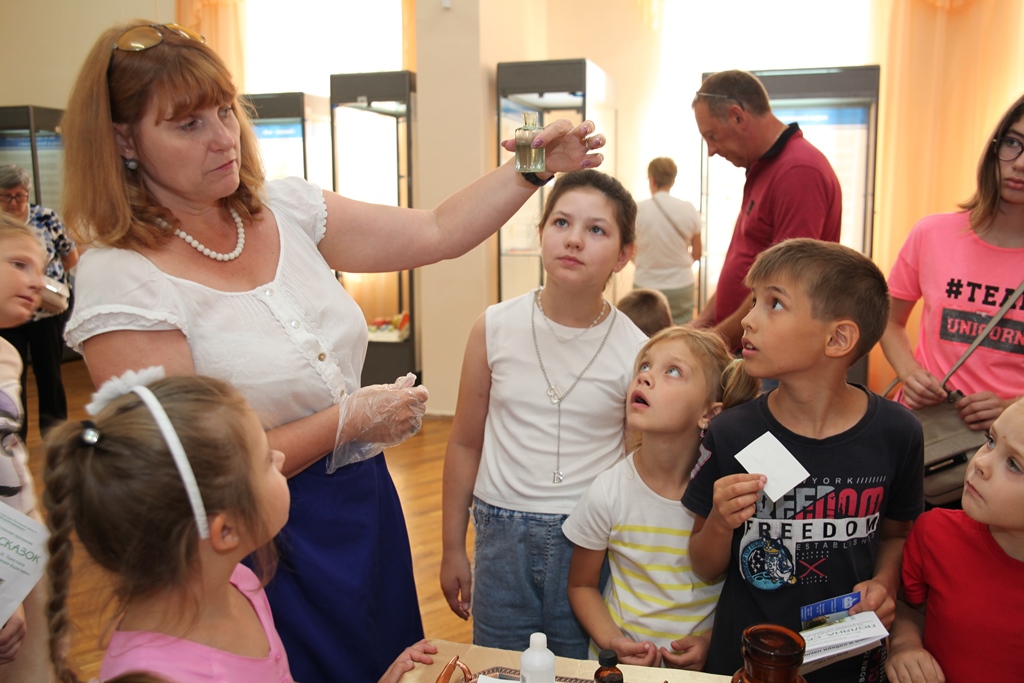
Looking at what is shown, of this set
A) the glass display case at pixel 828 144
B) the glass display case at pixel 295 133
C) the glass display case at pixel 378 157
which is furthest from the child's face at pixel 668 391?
the glass display case at pixel 295 133

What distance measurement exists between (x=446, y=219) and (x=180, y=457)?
37.4 inches

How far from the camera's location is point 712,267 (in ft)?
20.3

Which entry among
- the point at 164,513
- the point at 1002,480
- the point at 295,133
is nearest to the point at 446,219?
the point at 164,513

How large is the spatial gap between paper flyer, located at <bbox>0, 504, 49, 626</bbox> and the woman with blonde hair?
1.07 feet

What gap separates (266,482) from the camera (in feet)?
3.76

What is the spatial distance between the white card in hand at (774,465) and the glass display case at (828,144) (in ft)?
14.9

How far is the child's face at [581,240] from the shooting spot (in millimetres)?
1859

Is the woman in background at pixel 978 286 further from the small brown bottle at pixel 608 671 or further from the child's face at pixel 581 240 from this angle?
the small brown bottle at pixel 608 671

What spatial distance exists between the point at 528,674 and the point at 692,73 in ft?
20.9

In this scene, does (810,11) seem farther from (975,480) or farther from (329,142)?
(975,480)

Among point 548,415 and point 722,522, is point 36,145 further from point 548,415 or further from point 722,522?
point 722,522

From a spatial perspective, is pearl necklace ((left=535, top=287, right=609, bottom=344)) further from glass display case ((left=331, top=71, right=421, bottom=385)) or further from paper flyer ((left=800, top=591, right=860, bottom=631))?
glass display case ((left=331, top=71, right=421, bottom=385))

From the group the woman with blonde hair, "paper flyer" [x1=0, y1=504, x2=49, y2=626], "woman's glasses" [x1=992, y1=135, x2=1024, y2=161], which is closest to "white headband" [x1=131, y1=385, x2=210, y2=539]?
the woman with blonde hair

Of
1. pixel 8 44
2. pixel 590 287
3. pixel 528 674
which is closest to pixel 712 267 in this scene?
pixel 590 287
